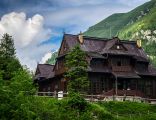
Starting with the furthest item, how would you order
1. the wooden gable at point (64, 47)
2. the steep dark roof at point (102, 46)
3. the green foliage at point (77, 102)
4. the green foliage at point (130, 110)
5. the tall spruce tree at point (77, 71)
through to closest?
1. the wooden gable at point (64, 47)
2. the steep dark roof at point (102, 46)
3. the tall spruce tree at point (77, 71)
4. the green foliage at point (130, 110)
5. the green foliage at point (77, 102)

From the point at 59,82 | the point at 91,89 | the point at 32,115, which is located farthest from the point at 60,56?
the point at 32,115

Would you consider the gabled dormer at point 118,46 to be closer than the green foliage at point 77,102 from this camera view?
No

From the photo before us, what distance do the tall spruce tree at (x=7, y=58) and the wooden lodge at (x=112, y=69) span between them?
392 inches

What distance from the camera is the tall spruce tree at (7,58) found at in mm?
85375

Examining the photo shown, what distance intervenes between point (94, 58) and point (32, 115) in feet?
114

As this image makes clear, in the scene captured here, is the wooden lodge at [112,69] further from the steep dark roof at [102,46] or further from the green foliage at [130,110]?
the green foliage at [130,110]

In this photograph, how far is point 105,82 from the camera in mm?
A: 91312

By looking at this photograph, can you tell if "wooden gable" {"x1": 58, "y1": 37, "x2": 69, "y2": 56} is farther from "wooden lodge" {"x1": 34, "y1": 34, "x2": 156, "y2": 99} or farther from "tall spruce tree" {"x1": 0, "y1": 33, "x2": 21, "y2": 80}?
"tall spruce tree" {"x1": 0, "y1": 33, "x2": 21, "y2": 80}

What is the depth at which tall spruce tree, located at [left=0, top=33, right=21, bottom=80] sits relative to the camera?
85.4 meters

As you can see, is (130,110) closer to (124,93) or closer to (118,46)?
(124,93)

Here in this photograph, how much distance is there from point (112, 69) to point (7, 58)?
2090 cm

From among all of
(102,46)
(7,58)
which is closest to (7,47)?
(7,58)

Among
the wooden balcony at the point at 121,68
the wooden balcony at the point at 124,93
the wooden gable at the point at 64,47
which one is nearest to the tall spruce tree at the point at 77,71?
the wooden balcony at the point at 124,93

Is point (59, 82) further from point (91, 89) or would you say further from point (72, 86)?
point (72, 86)
